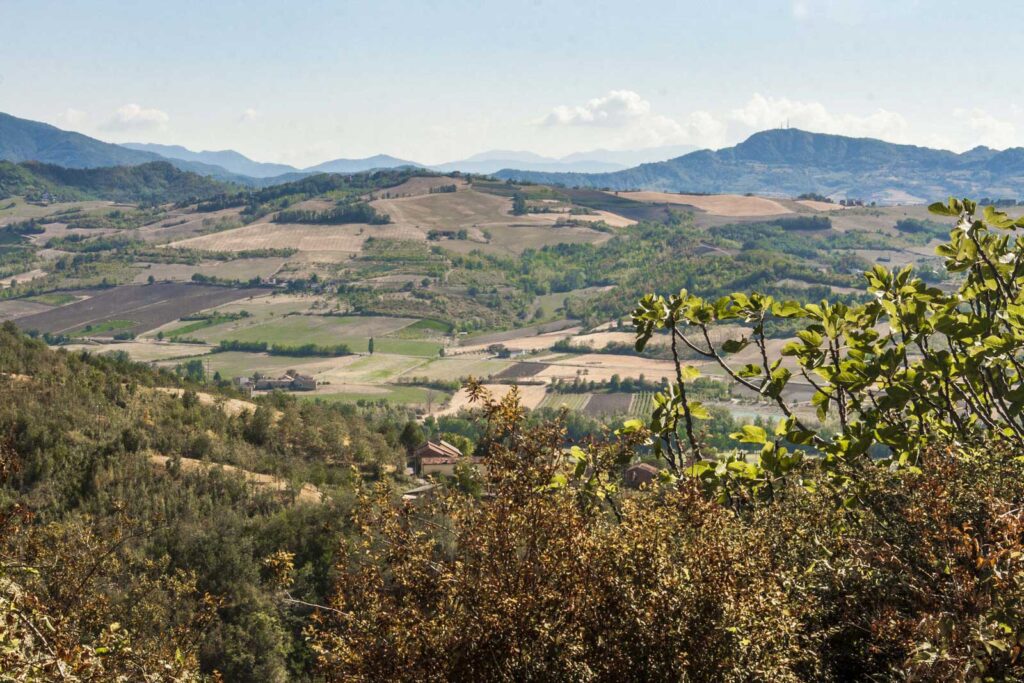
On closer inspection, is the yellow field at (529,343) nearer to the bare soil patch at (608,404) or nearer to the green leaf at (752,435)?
the bare soil patch at (608,404)

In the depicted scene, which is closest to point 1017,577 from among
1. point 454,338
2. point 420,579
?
point 420,579

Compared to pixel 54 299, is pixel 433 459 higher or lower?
higher

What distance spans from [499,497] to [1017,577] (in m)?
3.01

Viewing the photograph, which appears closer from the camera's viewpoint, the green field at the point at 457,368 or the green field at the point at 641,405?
the green field at the point at 641,405

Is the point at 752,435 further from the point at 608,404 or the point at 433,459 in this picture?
the point at 608,404

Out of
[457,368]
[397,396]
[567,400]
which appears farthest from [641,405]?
[457,368]

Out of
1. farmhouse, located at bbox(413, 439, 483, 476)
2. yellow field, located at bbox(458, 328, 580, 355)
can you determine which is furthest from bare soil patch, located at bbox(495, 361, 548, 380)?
farmhouse, located at bbox(413, 439, 483, 476)

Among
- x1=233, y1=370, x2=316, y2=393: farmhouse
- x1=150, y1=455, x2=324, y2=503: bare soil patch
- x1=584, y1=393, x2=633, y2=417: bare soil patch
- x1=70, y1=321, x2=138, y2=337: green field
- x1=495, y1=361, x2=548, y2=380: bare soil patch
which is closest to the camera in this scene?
x1=150, y1=455, x2=324, y2=503: bare soil patch

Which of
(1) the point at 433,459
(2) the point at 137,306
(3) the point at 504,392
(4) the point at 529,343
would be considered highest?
(1) the point at 433,459

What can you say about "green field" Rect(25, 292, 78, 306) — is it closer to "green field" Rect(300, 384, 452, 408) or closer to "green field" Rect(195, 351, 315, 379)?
"green field" Rect(195, 351, 315, 379)

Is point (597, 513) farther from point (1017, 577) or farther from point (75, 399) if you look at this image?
point (75, 399)

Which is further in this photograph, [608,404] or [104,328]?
[104,328]

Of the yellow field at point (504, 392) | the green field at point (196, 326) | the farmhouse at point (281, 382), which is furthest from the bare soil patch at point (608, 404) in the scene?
the green field at point (196, 326)

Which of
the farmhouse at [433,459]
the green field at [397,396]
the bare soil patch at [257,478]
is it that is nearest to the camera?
the bare soil patch at [257,478]
